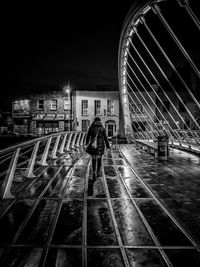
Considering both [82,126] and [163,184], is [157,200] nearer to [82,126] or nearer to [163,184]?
[163,184]

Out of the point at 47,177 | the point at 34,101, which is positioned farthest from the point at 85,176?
the point at 34,101

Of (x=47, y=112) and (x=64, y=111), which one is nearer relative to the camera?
(x=64, y=111)

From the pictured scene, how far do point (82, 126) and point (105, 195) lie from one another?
29398 millimetres

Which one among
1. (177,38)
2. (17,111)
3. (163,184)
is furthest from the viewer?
(17,111)

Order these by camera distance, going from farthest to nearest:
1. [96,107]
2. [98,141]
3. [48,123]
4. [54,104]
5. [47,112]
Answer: [48,123] < [54,104] < [47,112] < [96,107] < [98,141]

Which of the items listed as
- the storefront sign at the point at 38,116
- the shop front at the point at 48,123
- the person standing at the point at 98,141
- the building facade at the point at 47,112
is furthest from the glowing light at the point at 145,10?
the storefront sign at the point at 38,116

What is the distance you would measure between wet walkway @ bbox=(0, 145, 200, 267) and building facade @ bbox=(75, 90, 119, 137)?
28042 mm

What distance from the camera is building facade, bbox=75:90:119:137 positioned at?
32.6m

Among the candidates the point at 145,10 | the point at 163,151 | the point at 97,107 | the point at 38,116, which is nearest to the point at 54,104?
the point at 38,116

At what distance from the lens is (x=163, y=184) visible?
483 centimetres

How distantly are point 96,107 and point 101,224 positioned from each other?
30.7 meters

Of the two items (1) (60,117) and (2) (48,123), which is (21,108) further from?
(1) (60,117)

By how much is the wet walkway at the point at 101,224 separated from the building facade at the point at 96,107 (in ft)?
92.0

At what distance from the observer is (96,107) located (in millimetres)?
32938
